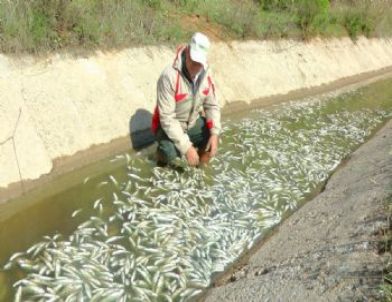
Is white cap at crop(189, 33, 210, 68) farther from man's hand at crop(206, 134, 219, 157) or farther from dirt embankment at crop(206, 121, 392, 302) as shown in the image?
dirt embankment at crop(206, 121, 392, 302)

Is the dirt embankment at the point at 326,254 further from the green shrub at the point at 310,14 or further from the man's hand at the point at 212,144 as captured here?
the green shrub at the point at 310,14

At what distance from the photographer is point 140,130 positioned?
12.5 m

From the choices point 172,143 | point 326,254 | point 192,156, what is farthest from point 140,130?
point 326,254

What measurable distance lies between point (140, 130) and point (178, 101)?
8.58 feet

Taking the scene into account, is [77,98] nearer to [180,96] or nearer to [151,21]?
[180,96]

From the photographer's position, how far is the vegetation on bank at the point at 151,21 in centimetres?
1148

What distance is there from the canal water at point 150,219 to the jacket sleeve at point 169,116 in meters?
Result: 0.82

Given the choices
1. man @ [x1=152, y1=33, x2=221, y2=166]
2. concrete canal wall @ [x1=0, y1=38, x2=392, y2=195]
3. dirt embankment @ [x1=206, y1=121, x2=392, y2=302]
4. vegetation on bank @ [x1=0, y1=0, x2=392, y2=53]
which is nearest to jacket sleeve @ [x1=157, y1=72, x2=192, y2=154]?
man @ [x1=152, y1=33, x2=221, y2=166]

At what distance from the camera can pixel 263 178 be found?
1118cm

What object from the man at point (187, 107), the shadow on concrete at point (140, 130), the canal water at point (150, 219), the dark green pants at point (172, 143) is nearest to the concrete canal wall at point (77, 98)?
the shadow on concrete at point (140, 130)

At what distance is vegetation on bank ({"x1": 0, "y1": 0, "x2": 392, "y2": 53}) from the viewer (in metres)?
11.5

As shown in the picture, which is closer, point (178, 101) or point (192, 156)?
point (192, 156)

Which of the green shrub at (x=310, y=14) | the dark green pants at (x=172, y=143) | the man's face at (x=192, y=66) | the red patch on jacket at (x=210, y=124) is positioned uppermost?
the man's face at (x=192, y=66)

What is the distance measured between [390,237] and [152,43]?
30.2 ft
